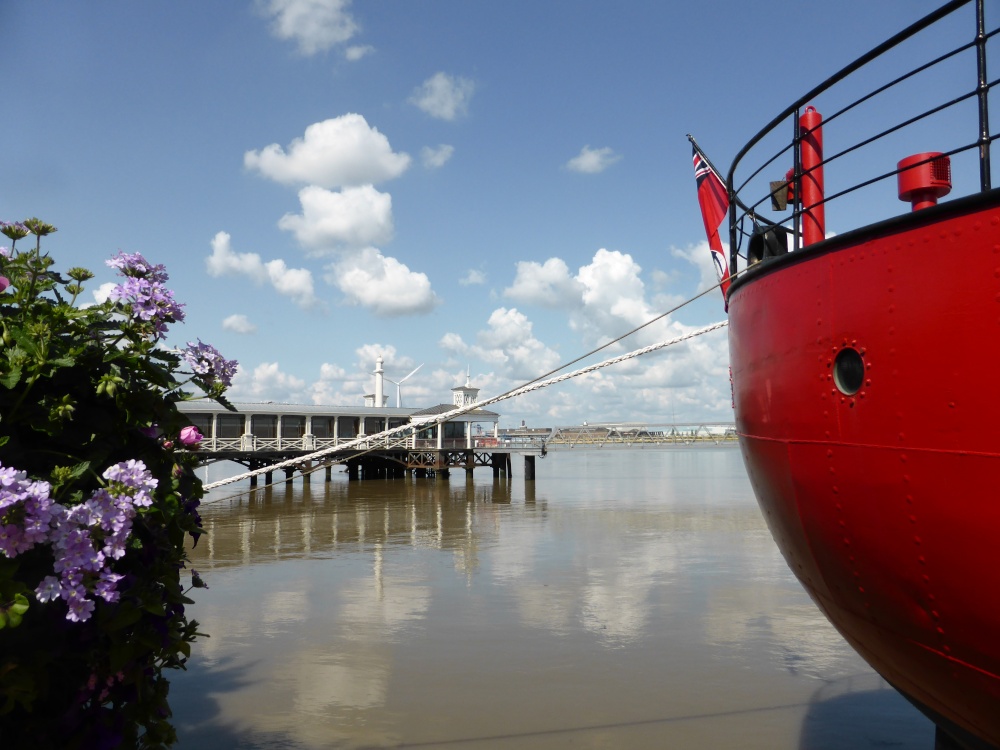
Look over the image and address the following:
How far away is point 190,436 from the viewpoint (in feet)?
13.4

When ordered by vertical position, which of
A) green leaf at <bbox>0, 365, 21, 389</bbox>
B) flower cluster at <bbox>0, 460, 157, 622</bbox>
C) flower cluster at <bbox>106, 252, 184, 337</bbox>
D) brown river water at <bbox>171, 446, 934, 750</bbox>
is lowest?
brown river water at <bbox>171, 446, 934, 750</bbox>

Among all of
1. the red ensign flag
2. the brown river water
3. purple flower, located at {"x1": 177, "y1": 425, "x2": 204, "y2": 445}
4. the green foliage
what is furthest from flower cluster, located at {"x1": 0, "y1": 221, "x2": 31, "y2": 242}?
the red ensign flag

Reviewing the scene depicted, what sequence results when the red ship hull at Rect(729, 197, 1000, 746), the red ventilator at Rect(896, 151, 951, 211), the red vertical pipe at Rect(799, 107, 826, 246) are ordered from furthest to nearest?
the red vertical pipe at Rect(799, 107, 826, 246), the red ventilator at Rect(896, 151, 951, 211), the red ship hull at Rect(729, 197, 1000, 746)

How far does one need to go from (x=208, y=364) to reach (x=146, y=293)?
545 mm

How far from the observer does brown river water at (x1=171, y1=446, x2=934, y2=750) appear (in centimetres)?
702

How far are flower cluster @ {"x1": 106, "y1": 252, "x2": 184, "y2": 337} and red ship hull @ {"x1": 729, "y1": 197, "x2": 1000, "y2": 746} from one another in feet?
11.7

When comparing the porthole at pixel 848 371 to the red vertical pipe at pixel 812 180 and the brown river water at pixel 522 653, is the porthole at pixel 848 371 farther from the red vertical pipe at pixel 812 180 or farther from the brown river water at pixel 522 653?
the brown river water at pixel 522 653

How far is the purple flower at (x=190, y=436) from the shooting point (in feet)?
13.4

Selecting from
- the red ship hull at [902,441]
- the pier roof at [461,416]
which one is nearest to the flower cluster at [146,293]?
the red ship hull at [902,441]

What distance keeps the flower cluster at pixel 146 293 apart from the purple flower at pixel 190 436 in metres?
0.58

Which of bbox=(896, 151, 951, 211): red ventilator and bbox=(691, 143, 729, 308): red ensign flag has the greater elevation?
bbox=(691, 143, 729, 308): red ensign flag

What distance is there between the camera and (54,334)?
3529 millimetres

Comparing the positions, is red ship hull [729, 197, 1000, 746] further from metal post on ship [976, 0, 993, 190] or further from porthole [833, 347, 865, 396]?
metal post on ship [976, 0, 993, 190]

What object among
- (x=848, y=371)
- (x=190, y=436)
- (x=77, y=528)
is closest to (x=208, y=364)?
(x=190, y=436)
